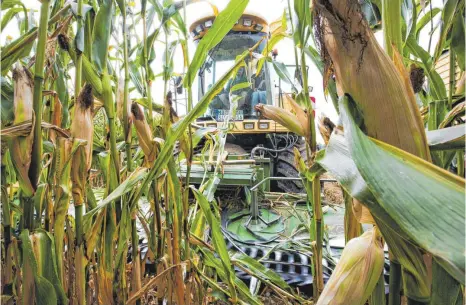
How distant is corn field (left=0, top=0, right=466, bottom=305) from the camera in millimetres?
161

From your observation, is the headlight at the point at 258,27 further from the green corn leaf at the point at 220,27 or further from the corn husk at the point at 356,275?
the corn husk at the point at 356,275

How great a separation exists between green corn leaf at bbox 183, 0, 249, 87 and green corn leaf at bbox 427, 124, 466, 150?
0.26 metres

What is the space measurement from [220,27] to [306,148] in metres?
0.22

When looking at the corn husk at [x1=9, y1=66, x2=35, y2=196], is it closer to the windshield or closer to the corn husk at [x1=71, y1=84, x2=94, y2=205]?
the corn husk at [x1=71, y1=84, x2=94, y2=205]

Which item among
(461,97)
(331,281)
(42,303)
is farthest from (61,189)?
(461,97)

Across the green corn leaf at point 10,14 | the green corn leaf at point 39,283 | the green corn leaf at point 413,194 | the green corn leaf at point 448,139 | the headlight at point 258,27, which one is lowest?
the green corn leaf at point 39,283

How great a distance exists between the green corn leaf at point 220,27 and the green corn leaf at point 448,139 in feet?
0.84

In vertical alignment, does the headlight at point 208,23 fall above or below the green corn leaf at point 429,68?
above

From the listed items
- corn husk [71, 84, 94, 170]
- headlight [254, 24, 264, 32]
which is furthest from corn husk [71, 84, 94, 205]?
headlight [254, 24, 264, 32]

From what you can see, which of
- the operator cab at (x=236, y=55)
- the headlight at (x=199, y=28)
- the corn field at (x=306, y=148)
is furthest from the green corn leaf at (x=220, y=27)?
the headlight at (x=199, y=28)

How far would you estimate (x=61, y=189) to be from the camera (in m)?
0.38

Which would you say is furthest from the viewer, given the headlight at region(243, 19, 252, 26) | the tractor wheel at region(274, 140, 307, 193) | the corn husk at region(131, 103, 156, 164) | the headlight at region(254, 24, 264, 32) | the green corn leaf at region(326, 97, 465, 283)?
the headlight at region(254, 24, 264, 32)

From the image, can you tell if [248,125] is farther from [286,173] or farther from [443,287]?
[443,287]

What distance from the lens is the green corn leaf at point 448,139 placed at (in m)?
0.18
